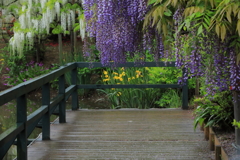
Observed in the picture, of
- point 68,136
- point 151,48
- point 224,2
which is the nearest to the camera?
point 224,2

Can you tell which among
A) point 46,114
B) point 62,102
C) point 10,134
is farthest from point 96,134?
point 10,134

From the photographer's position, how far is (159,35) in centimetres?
290

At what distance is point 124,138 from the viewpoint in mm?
4629

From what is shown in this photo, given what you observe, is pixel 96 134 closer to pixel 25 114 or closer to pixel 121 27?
pixel 25 114

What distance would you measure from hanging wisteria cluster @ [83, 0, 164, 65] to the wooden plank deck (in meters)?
1.27

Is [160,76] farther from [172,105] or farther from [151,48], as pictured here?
[151,48]

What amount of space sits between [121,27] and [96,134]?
2.27 meters

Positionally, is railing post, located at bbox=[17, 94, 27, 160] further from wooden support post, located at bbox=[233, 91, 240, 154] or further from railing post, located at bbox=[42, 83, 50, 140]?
wooden support post, located at bbox=[233, 91, 240, 154]

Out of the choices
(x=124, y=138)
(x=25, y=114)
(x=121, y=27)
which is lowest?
(x=124, y=138)

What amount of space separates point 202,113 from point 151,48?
172 cm

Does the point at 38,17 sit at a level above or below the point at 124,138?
above

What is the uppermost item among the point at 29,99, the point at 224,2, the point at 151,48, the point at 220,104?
the point at 224,2

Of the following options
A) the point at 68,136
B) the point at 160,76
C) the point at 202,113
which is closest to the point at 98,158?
the point at 68,136

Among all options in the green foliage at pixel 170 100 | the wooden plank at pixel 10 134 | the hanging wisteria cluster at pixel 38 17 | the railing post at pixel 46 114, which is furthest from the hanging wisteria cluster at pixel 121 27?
the hanging wisteria cluster at pixel 38 17
